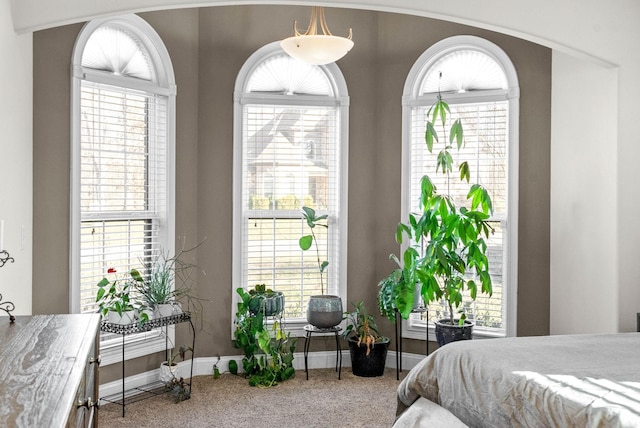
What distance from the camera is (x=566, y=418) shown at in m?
2.22

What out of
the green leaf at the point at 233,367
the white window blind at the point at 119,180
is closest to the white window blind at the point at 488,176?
the green leaf at the point at 233,367

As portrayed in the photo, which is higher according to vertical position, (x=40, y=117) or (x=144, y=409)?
(x=40, y=117)

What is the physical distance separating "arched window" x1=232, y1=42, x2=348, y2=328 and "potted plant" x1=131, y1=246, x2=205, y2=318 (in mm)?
384

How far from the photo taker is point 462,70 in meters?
5.02

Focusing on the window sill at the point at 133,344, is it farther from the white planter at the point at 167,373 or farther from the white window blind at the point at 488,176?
the white window blind at the point at 488,176

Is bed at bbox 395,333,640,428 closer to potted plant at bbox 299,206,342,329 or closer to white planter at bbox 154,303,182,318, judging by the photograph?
potted plant at bbox 299,206,342,329

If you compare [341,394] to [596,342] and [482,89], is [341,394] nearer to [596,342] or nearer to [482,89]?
[596,342]

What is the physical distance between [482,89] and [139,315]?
2.88 m

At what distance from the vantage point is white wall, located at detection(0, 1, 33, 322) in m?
3.18

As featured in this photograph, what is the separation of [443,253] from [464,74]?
4.61ft

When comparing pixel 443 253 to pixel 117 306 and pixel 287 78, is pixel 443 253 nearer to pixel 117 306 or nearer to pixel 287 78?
pixel 287 78

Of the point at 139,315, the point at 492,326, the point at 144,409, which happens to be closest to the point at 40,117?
the point at 139,315

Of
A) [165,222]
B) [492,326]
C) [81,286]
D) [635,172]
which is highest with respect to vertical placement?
[635,172]

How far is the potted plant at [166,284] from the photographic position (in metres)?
4.34
